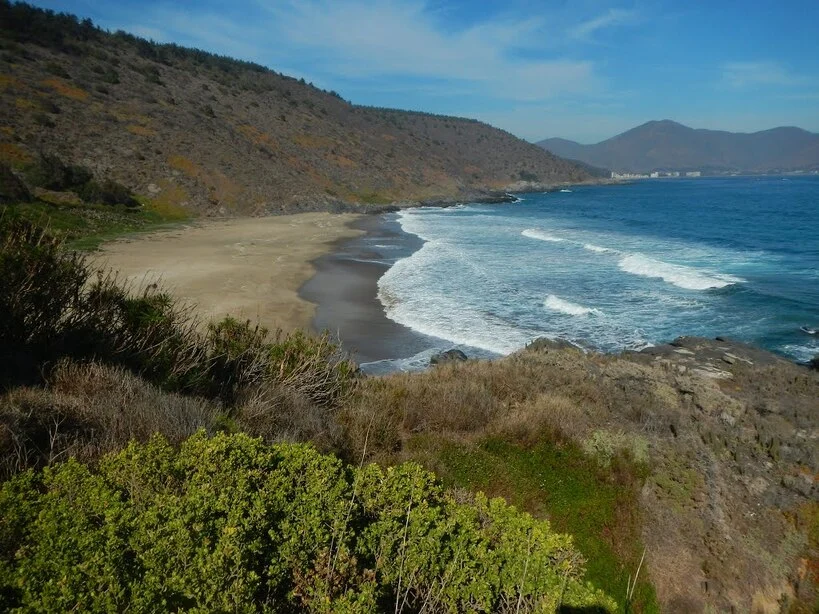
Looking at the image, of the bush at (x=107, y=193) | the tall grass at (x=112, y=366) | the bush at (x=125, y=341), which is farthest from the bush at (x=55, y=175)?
the tall grass at (x=112, y=366)

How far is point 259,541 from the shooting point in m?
3.05

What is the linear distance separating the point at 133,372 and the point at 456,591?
4.59 metres

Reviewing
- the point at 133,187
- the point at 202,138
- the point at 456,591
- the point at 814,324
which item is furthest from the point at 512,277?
the point at 202,138

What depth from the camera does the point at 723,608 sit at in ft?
17.0

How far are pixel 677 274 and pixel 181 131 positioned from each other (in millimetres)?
47299

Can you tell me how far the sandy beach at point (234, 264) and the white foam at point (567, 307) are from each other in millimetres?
9383

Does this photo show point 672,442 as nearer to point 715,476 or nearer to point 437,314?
point 715,476

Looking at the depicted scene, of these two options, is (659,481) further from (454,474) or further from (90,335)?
(90,335)

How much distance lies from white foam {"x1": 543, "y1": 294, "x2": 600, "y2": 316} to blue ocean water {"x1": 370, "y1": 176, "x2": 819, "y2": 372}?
4cm

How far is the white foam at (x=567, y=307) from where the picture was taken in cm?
1969

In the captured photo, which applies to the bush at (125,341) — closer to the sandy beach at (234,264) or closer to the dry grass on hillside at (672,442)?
the dry grass on hillside at (672,442)

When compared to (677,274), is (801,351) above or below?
below

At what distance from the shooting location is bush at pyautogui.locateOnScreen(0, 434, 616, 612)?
258 centimetres

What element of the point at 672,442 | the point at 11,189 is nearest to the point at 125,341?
the point at 672,442
